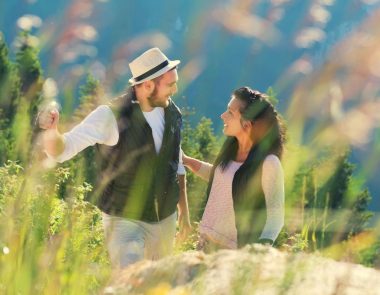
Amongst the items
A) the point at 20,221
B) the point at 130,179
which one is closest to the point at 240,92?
the point at 130,179

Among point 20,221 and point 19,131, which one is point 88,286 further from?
point 19,131

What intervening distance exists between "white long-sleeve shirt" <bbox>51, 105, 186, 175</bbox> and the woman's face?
0.77 metres

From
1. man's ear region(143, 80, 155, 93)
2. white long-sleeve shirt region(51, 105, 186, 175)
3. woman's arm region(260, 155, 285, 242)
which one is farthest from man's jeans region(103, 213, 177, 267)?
man's ear region(143, 80, 155, 93)

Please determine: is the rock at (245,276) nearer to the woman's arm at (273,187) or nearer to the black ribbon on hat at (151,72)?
the woman's arm at (273,187)

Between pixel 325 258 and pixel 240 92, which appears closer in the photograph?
pixel 325 258

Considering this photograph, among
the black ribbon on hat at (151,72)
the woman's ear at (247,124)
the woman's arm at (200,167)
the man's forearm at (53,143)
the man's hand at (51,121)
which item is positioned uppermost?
the black ribbon on hat at (151,72)

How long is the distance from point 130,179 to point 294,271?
3534mm

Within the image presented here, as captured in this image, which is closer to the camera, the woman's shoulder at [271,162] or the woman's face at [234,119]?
the woman's shoulder at [271,162]

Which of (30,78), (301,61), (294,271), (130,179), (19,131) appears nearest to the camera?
(294,271)

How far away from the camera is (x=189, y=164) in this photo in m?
5.77

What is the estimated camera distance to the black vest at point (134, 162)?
5.20 meters

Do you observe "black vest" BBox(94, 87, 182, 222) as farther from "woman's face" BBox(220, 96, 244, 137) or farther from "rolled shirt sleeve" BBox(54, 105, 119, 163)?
"woman's face" BBox(220, 96, 244, 137)

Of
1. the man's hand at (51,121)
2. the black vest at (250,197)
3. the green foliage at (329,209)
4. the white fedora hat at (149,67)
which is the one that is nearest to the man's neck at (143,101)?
the white fedora hat at (149,67)

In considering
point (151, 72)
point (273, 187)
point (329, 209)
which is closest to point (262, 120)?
point (273, 187)
